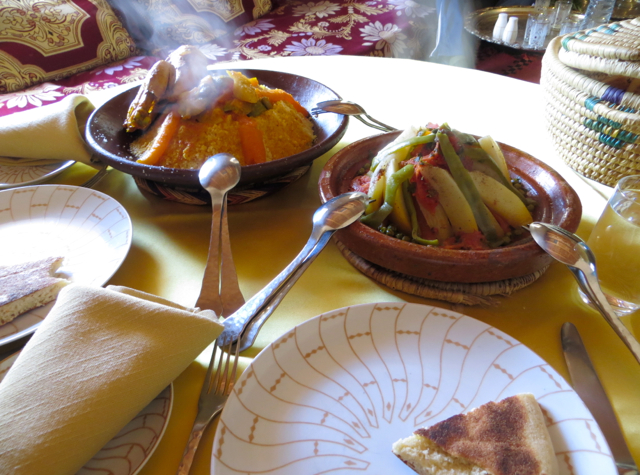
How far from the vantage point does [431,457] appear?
473 millimetres

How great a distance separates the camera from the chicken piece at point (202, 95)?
100 centimetres

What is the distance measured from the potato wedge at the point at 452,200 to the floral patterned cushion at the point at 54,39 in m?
2.37

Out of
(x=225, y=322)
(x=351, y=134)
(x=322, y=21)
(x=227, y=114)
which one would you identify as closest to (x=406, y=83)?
(x=351, y=134)

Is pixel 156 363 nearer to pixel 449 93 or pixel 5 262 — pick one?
pixel 5 262

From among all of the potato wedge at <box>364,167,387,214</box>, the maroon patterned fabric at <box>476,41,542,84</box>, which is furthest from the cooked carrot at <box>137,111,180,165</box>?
the maroon patterned fabric at <box>476,41,542,84</box>

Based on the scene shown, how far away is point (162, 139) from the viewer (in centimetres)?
96

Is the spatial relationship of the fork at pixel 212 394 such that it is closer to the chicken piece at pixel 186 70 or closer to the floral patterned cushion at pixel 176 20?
the chicken piece at pixel 186 70

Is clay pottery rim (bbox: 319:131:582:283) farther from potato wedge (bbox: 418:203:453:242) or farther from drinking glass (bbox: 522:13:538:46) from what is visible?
drinking glass (bbox: 522:13:538:46)

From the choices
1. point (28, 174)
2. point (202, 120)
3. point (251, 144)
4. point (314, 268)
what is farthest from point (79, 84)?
point (314, 268)

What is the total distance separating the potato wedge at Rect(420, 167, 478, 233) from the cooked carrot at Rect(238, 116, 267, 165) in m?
0.40

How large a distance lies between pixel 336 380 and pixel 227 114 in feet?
2.32

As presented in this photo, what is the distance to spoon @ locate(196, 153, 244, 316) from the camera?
0.70 m

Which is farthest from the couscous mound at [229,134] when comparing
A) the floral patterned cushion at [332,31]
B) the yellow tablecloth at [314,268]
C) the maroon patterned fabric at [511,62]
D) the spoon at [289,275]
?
the maroon patterned fabric at [511,62]

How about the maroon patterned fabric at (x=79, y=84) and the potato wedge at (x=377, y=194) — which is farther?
the maroon patterned fabric at (x=79, y=84)
